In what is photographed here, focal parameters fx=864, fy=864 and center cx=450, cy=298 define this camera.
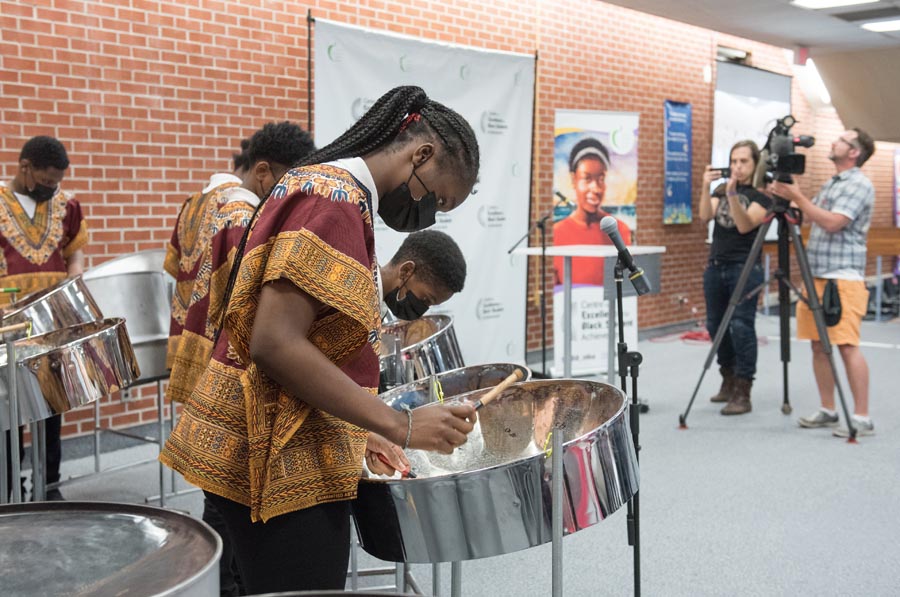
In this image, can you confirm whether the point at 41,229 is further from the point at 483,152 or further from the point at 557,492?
the point at 557,492

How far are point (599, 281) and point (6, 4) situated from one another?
116 inches

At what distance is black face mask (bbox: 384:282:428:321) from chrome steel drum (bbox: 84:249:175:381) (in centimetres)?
100

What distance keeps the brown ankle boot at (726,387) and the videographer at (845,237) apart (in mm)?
529

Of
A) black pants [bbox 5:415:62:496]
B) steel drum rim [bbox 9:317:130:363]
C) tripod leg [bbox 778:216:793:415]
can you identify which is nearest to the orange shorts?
tripod leg [bbox 778:216:793:415]

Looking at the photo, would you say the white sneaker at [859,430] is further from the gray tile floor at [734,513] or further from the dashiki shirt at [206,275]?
the dashiki shirt at [206,275]

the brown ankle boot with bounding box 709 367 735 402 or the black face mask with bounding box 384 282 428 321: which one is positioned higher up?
the black face mask with bounding box 384 282 428 321

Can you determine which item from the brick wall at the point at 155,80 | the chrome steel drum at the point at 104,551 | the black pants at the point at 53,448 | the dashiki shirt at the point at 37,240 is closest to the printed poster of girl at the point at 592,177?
the brick wall at the point at 155,80

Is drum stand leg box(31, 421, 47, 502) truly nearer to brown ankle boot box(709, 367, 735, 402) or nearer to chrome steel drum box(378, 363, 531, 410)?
chrome steel drum box(378, 363, 531, 410)

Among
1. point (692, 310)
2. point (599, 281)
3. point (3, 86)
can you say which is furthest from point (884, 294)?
point (3, 86)

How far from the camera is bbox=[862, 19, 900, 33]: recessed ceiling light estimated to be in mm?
5980

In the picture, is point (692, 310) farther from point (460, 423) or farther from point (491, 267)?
point (460, 423)

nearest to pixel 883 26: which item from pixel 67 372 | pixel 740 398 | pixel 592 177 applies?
pixel 592 177

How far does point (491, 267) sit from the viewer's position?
165 inches

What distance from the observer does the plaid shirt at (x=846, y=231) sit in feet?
10.5
